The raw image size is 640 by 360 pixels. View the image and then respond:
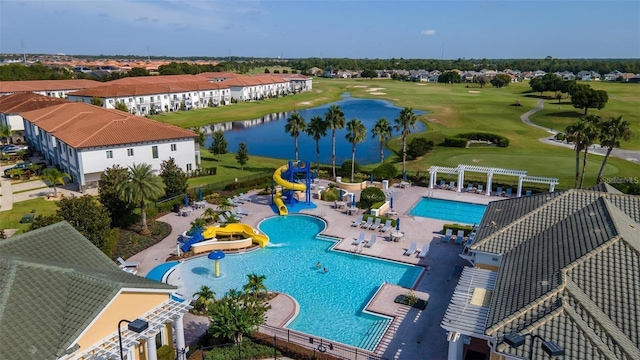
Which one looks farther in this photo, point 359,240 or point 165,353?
point 359,240

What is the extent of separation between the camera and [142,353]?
59.7 feet

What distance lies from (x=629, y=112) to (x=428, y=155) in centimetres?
6896

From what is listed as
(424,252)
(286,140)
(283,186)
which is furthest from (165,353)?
(286,140)

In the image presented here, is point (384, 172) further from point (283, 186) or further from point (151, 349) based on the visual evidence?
point (151, 349)

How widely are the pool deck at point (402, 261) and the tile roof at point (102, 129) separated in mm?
13211

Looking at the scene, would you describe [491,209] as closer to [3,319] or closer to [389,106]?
[3,319]

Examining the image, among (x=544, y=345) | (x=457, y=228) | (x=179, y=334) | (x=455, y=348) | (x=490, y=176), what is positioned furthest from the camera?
(x=490, y=176)

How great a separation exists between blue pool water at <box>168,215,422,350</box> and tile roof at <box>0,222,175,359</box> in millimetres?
9980

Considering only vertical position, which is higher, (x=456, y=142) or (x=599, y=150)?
(x=456, y=142)

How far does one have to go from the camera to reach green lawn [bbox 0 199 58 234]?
38656 mm

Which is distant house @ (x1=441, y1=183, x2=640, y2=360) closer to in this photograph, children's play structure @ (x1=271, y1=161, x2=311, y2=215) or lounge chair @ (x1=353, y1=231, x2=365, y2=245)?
lounge chair @ (x1=353, y1=231, x2=365, y2=245)

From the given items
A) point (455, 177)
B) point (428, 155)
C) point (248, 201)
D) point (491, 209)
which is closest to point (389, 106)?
point (428, 155)

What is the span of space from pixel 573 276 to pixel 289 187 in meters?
29.8

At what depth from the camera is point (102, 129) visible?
51.0 metres
